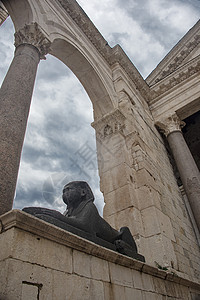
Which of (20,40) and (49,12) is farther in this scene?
(49,12)

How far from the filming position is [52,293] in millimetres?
1669

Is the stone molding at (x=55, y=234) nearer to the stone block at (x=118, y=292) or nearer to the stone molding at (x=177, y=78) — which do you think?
the stone block at (x=118, y=292)

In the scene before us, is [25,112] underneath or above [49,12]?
underneath

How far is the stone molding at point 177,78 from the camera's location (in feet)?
28.2

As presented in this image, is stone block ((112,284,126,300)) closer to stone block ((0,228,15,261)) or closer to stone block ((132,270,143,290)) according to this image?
stone block ((132,270,143,290))

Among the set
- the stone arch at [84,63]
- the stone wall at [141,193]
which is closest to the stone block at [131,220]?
the stone wall at [141,193]

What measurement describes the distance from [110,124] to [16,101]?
3620 mm

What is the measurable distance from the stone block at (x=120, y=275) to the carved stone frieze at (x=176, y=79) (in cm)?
805

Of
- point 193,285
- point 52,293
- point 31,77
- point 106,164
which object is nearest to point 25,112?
point 31,77

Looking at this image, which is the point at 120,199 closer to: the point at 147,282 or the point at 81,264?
the point at 147,282

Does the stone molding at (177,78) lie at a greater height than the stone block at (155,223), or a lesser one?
greater

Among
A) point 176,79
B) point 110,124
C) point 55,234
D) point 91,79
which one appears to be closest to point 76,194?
point 55,234

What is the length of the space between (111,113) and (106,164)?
5.44 feet

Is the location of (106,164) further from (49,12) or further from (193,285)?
(49,12)
